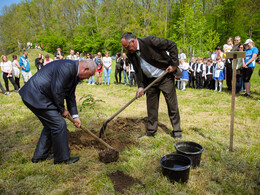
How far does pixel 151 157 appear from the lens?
365 cm

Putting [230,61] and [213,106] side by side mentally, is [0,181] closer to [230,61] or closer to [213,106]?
[213,106]

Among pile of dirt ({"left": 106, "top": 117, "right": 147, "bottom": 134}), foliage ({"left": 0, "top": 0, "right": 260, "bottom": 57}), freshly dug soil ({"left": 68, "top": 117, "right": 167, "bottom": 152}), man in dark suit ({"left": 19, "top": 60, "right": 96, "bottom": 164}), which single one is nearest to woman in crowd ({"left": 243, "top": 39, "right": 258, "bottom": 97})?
freshly dug soil ({"left": 68, "top": 117, "right": 167, "bottom": 152})

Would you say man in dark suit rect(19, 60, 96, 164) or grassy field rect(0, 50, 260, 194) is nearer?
grassy field rect(0, 50, 260, 194)

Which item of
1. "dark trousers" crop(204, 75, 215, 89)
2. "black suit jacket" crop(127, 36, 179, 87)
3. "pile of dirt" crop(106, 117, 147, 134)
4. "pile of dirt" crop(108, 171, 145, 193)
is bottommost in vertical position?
"pile of dirt" crop(108, 171, 145, 193)

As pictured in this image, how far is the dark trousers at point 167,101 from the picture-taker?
13.7 feet

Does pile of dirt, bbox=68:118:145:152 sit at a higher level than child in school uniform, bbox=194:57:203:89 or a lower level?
lower

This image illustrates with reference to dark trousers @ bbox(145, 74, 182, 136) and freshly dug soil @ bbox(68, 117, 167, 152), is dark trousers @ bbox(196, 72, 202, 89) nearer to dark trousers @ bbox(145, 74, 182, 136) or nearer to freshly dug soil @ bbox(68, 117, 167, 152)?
freshly dug soil @ bbox(68, 117, 167, 152)

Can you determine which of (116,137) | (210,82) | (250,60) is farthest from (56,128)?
(210,82)

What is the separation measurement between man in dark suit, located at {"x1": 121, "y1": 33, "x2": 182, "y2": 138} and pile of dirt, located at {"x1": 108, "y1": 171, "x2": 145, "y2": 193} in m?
1.59

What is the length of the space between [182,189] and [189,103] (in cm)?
501

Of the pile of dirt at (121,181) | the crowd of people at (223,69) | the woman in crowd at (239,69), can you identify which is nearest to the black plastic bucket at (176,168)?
the pile of dirt at (121,181)

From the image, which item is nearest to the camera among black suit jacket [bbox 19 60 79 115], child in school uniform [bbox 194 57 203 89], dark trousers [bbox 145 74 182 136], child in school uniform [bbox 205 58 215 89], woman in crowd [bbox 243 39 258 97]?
black suit jacket [bbox 19 60 79 115]

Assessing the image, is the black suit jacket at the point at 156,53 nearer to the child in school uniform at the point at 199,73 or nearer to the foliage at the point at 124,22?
the child in school uniform at the point at 199,73

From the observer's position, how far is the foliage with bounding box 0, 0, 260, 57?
2425 cm
